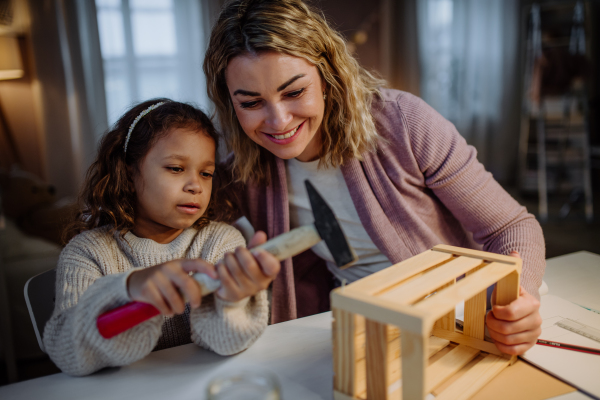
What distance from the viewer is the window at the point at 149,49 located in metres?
3.47

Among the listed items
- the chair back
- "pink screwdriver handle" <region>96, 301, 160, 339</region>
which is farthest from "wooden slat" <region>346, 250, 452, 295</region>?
the chair back

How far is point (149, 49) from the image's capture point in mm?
3611

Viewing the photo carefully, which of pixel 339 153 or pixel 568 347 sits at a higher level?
pixel 339 153

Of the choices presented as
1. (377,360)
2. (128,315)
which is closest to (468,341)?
(377,360)

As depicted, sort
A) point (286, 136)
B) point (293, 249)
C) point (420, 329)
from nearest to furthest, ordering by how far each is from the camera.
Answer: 1. point (420, 329)
2. point (293, 249)
3. point (286, 136)

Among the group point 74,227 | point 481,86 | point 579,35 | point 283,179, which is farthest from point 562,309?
point 481,86

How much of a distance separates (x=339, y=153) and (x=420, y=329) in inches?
29.4

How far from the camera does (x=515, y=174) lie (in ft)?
16.9

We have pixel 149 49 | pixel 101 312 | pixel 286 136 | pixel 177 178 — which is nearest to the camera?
pixel 101 312

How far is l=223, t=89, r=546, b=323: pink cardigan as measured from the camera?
3.81ft

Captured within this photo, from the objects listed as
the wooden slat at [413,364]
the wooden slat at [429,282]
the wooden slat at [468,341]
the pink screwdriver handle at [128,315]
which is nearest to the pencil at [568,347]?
the wooden slat at [468,341]

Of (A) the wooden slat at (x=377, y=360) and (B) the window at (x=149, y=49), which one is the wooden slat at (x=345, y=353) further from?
(B) the window at (x=149, y=49)

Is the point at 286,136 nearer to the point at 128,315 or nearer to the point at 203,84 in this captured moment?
the point at 128,315

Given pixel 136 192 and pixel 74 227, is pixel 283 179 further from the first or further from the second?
pixel 74 227
